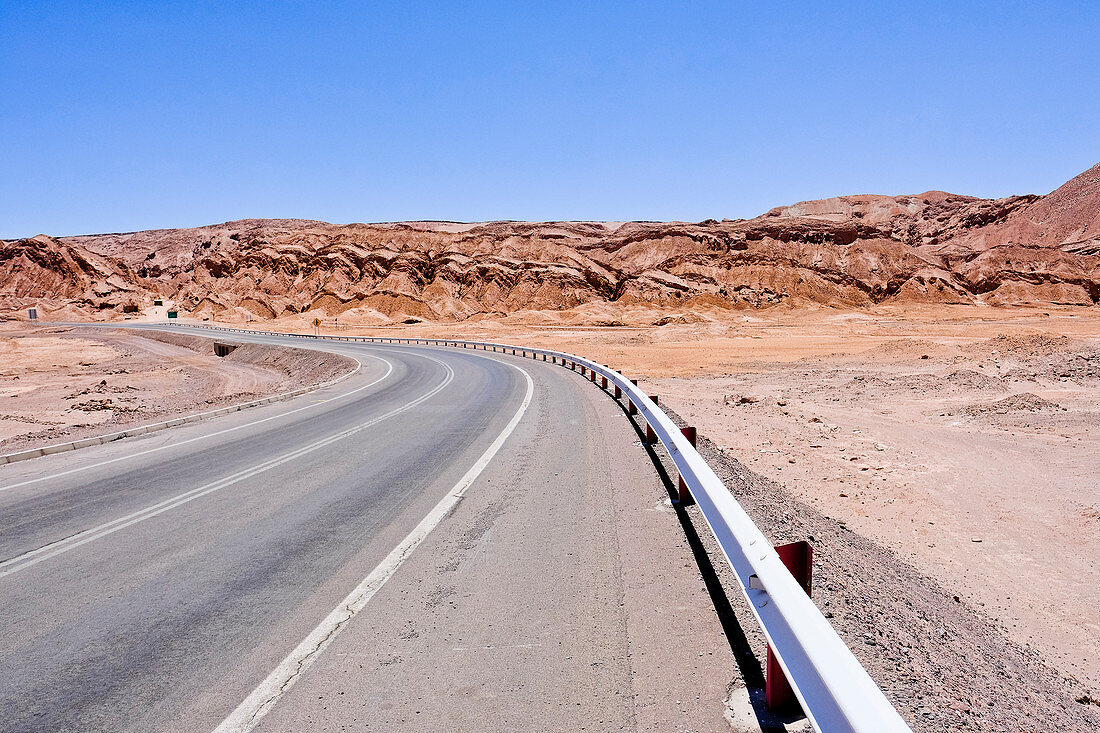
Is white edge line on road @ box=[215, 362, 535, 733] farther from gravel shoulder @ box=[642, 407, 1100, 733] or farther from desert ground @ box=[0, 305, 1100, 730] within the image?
desert ground @ box=[0, 305, 1100, 730]

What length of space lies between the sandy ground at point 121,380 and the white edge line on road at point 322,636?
1012 centimetres

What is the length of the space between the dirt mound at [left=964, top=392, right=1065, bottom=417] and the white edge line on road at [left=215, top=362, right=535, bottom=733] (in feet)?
41.0

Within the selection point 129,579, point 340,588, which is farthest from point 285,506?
point 340,588

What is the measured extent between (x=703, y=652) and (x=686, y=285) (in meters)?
92.3

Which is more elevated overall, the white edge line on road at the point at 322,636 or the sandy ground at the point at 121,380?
the white edge line on road at the point at 322,636

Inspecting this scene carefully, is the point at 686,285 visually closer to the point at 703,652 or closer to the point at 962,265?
the point at 962,265

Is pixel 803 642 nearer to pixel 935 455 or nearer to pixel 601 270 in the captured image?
pixel 935 455

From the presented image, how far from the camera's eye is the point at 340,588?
4680 millimetres

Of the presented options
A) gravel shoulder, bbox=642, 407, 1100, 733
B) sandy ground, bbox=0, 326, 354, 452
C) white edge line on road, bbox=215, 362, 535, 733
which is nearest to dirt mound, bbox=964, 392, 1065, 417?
gravel shoulder, bbox=642, 407, 1100, 733

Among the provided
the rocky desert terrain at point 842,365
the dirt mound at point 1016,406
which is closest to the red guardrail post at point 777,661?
the rocky desert terrain at point 842,365

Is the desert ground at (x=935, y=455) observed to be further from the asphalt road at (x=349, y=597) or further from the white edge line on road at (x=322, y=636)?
the white edge line on road at (x=322, y=636)

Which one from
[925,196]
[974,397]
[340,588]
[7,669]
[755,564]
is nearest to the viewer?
[755,564]

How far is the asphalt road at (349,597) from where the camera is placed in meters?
3.23

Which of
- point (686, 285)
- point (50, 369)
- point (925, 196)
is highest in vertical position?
point (925, 196)
